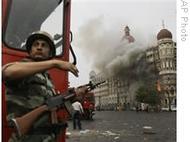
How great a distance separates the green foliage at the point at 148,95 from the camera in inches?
121

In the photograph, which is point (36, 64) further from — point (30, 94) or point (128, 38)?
point (128, 38)

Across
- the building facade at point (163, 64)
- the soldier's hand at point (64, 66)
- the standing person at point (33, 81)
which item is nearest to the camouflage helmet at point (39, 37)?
the standing person at point (33, 81)

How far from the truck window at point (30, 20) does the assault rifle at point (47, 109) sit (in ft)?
0.79

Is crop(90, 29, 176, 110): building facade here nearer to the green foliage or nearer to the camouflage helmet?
the green foliage

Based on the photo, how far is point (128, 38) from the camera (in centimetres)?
268

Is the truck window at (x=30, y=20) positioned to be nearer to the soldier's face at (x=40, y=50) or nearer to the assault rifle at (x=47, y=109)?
the soldier's face at (x=40, y=50)

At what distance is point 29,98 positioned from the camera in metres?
1.70

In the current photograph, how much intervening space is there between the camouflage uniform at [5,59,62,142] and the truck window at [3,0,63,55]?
207 millimetres

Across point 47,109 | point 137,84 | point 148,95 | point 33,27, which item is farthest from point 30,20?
point 137,84

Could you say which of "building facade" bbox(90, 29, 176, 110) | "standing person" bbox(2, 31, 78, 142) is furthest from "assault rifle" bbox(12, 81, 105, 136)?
"building facade" bbox(90, 29, 176, 110)

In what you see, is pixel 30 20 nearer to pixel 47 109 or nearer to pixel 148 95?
pixel 47 109

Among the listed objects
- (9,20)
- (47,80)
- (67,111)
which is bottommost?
(67,111)
